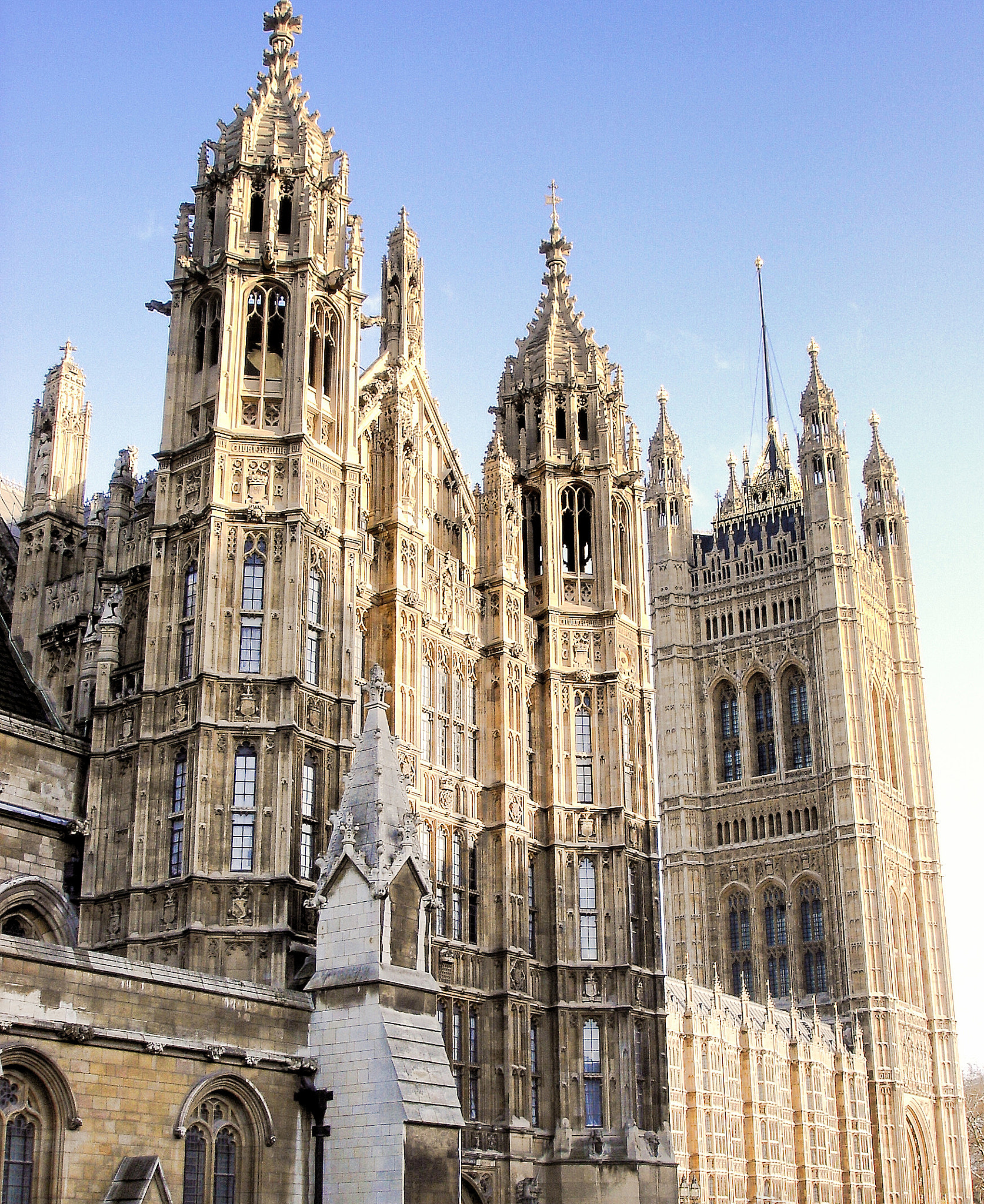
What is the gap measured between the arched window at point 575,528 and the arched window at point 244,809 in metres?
14.0

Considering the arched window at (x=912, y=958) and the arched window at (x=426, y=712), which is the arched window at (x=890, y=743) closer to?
the arched window at (x=912, y=958)

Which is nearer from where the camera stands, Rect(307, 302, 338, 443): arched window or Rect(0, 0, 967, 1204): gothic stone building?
Rect(0, 0, 967, 1204): gothic stone building

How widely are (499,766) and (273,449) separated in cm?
1003

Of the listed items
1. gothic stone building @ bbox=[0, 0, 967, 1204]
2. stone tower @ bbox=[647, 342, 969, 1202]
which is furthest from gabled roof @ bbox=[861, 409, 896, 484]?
gothic stone building @ bbox=[0, 0, 967, 1204]

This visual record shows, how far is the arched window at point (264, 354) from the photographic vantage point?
3250cm

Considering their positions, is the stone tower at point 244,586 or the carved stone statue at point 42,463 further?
the carved stone statue at point 42,463

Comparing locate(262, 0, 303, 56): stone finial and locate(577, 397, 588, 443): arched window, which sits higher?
locate(262, 0, 303, 56): stone finial

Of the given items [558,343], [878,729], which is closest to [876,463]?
[878,729]

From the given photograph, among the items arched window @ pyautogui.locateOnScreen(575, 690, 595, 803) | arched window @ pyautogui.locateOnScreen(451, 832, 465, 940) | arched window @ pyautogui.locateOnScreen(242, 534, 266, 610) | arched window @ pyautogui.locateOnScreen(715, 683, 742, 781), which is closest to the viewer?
arched window @ pyautogui.locateOnScreen(242, 534, 266, 610)

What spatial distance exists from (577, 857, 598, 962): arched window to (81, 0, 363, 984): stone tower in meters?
9.44

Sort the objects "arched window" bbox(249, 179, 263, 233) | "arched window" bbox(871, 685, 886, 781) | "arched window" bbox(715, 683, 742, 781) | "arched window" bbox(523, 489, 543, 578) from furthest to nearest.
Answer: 1. "arched window" bbox(715, 683, 742, 781)
2. "arched window" bbox(871, 685, 886, 781)
3. "arched window" bbox(523, 489, 543, 578)
4. "arched window" bbox(249, 179, 263, 233)

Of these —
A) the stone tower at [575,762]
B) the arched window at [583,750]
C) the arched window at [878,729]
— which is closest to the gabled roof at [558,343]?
the stone tower at [575,762]

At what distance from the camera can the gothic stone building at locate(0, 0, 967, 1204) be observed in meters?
24.8

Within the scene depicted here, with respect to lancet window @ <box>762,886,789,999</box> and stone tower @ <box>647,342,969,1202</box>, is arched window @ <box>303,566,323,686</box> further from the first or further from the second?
lancet window @ <box>762,886,789,999</box>
